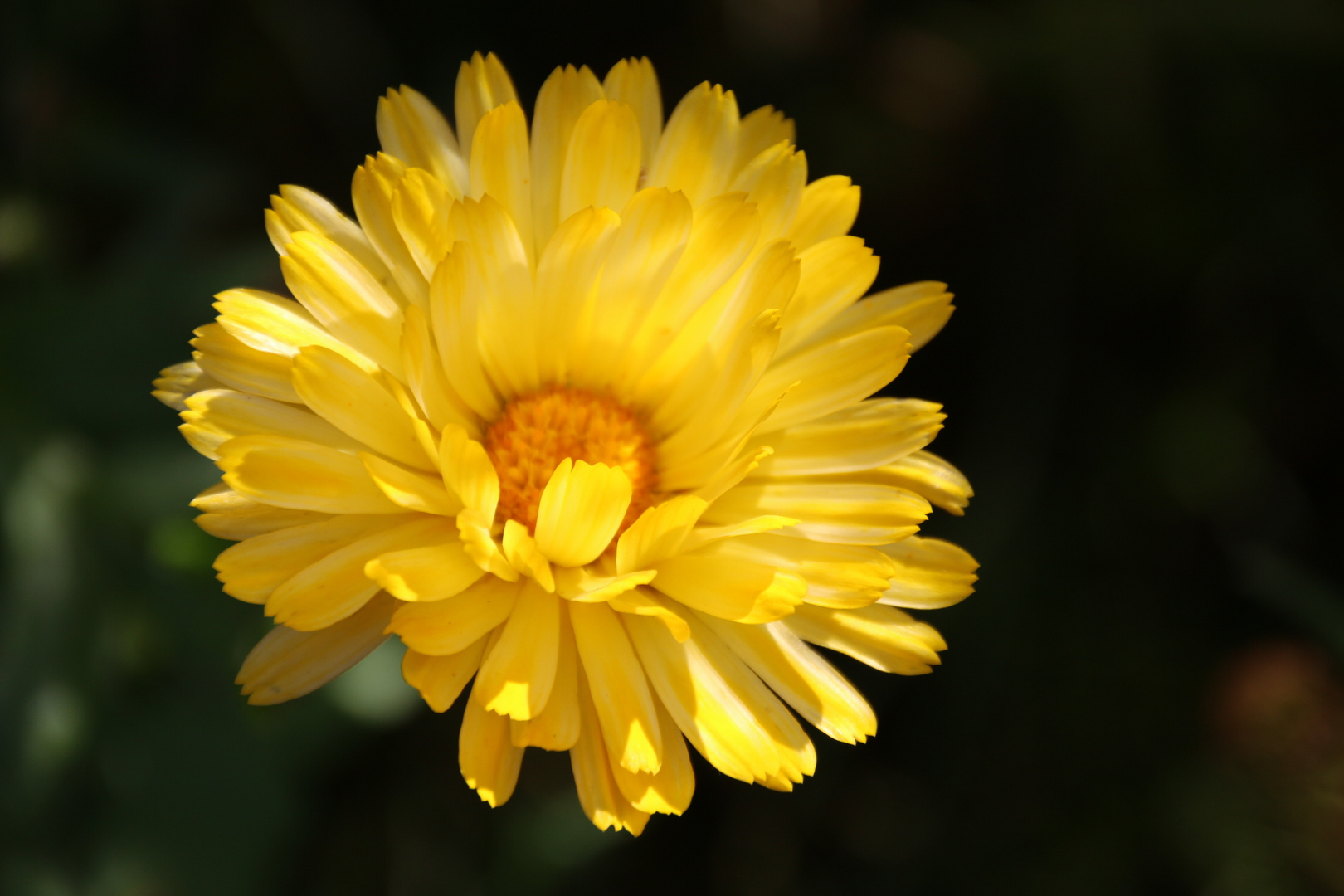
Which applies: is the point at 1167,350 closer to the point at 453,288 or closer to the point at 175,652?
the point at 453,288

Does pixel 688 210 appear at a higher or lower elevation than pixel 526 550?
higher

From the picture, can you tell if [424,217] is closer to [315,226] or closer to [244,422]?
[315,226]

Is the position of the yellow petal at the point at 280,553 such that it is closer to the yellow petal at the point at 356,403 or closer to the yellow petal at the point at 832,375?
the yellow petal at the point at 356,403

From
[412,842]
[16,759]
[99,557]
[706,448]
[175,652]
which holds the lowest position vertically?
[412,842]

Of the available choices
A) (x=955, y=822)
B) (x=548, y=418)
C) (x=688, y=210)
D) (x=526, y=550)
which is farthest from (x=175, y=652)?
(x=955, y=822)

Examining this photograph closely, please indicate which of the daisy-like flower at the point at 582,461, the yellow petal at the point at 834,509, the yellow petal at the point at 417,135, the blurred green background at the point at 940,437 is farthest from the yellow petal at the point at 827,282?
the blurred green background at the point at 940,437

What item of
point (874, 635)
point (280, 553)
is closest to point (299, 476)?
point (280, 553)
